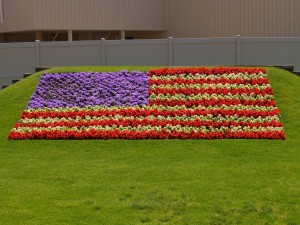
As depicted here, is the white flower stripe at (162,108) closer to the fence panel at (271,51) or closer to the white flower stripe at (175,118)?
the white flower stripe at (175,118)

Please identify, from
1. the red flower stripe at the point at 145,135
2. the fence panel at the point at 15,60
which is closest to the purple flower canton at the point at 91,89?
the red flower stripe at the point at 145,135

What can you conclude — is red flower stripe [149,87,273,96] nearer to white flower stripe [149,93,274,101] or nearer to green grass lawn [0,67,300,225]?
white flower stripe [149,93,274,101]

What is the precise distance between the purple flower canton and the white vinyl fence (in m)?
4.37

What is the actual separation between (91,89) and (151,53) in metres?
5.94

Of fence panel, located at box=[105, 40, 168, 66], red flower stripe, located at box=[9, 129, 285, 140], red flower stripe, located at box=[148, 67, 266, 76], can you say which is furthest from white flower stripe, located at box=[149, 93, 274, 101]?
fence panel, located at box=[105, 40, 168, 66]

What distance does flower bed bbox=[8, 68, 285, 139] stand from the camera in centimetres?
1562

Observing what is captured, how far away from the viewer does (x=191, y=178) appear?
11.2m

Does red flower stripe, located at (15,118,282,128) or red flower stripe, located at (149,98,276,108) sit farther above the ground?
red flower stripe, located at (149,98,276,108)

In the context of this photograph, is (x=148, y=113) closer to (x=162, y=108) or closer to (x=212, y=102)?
(x=162, y=108)

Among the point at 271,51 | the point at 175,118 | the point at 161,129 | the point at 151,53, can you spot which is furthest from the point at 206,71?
the point at 151,53

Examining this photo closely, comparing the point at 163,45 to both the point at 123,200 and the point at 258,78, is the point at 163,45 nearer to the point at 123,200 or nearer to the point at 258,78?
the point at 258,78

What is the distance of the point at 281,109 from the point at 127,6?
1654cm

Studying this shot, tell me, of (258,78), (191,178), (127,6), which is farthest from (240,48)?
(191,178)

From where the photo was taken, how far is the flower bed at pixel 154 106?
1562 cm
